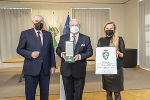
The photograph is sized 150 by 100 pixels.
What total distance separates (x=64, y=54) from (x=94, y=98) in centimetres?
153

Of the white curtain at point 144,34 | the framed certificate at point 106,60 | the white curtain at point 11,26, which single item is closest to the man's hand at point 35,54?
the framed certificate at point 106,60

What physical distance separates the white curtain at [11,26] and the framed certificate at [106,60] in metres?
5.71

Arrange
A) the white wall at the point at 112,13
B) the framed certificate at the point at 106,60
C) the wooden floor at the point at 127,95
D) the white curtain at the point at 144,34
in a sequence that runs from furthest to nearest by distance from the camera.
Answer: the white wall at the point at 112,13 → the white curtain at the point at 144,34 → the wooden floor at the point at 127,95 → the framed certificate at the point at 106,60

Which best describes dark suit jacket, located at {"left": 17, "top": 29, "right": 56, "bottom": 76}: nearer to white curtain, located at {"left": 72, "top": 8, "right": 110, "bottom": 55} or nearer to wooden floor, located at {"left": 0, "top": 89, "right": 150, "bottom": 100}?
wooden floor, located at {"left": 0, "top": 89, "right": 150, "bottom": 100}

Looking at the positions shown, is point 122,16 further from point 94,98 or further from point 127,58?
point 94,98

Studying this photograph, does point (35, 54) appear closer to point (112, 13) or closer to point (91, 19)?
point (91, 19)

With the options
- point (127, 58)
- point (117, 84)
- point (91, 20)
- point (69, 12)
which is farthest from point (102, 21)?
point (117, 84)

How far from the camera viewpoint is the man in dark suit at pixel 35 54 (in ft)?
5.51

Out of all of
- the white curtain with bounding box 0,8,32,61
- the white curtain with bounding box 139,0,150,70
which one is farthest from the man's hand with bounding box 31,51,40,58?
the white curtain with bounding box 0,8,32,61

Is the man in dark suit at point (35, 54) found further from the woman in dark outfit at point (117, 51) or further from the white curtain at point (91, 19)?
the white curtain at point (91, 19)

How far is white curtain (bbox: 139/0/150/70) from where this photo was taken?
5.48 meters

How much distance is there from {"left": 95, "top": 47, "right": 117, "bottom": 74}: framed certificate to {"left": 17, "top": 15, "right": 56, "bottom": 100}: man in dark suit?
2.04ft

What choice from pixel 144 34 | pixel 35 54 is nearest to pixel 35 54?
pixel 35 54

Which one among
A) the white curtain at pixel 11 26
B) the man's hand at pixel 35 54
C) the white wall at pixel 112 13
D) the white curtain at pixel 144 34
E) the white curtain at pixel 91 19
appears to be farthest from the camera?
the white curtain at pixel 91 19
